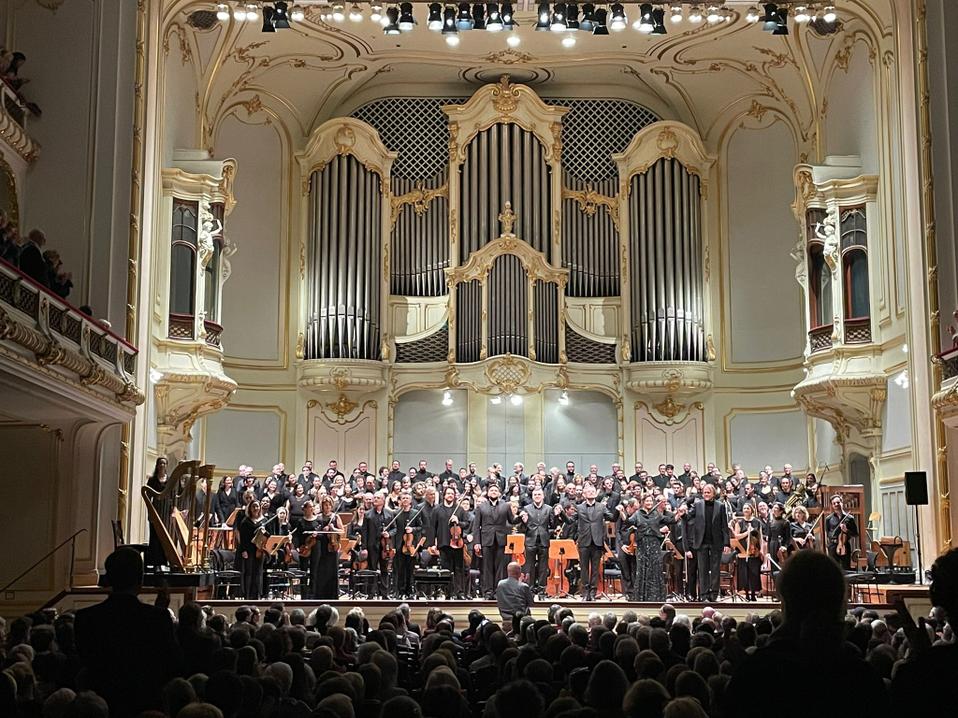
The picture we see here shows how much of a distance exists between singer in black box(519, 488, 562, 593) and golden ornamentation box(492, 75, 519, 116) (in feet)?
22.0

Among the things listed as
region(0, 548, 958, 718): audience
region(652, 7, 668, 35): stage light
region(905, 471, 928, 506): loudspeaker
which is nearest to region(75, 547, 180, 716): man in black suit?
region(0, 548, 958, 718): audience

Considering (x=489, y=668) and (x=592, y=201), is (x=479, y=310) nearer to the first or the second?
(x=592, y=201)

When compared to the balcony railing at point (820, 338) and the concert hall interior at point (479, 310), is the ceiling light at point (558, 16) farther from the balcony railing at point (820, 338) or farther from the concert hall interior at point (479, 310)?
the balcony railing at point (820, 338)

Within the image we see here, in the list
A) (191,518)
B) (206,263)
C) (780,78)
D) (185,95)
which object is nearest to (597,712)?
(191,518)

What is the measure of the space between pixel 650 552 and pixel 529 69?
25.3 ft

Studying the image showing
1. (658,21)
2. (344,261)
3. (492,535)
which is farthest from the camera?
(344,261)

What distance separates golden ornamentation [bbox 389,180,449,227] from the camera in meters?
17.1

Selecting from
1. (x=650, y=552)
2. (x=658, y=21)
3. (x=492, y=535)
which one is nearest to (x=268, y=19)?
(x=658, y=21)

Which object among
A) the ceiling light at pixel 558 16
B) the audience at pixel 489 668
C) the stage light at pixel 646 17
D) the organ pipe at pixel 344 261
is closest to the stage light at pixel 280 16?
the ceiling light at pixel 558 16

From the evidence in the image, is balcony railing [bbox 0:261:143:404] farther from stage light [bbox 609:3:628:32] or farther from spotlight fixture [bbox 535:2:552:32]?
stage light [bbox 609:3:628:32]

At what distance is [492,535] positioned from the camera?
12.2 m

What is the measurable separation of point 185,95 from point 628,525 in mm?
7547

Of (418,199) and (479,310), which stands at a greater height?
(418,199)

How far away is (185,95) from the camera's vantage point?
14.8 metres
